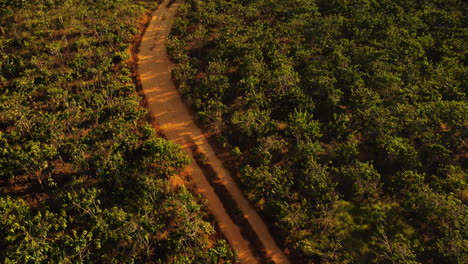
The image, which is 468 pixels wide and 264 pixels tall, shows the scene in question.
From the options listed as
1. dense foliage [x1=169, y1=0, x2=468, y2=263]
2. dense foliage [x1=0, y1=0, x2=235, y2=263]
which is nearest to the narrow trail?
dense foliage [x1=169, y1=0, x2=468, y2=263]

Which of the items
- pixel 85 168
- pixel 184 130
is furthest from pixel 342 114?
pixel 85 168

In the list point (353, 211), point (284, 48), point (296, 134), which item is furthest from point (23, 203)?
point (284, 48)

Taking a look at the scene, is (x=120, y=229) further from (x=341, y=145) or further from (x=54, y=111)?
(x=341, y=145)

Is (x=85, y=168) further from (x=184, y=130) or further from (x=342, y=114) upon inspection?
(x=342, y=114)

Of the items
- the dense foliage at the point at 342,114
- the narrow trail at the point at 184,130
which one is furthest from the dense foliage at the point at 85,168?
the dense foliage at the point at 342,114

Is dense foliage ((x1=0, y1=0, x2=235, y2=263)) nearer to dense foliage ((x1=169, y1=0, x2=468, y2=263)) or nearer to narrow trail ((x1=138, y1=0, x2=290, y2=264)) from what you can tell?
narrow trail ((x1=138, y1=0, x2=290, y2=264))
